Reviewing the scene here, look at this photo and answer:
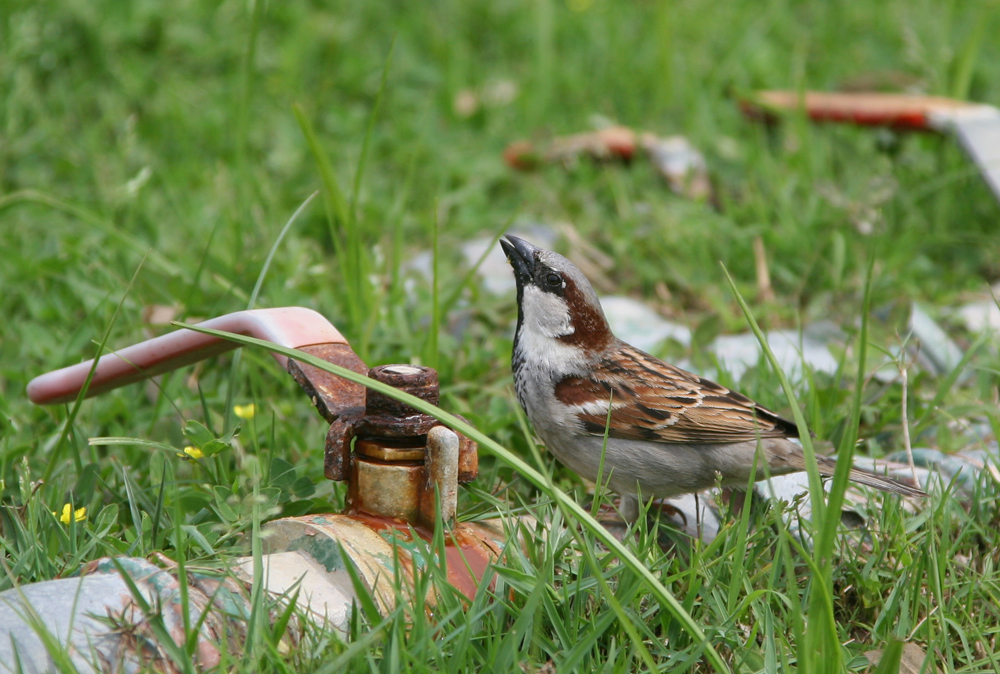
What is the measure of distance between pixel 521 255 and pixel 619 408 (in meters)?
0.61

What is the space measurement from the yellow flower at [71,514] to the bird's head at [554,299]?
1.49 m

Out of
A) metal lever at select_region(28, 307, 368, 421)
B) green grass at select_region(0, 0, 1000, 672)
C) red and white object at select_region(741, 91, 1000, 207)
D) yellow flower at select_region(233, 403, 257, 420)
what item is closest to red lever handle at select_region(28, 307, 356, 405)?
metal lever at select_region(28, 307, 368, 421)

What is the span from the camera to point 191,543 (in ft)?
8.63

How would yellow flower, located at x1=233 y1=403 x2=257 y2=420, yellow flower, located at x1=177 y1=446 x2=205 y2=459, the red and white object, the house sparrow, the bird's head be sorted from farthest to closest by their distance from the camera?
the red and white object, yellow flower, located at x1=233 y1=403 x2=257 y2=420, the bird's head, the house sparrow, yellow flower, located at x1=177 y1=446 x2=205 y2=459

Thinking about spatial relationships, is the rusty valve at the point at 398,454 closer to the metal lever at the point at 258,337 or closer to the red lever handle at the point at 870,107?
the metal lever at the point at 258,337

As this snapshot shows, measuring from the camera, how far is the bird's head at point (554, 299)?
3377 millimetres

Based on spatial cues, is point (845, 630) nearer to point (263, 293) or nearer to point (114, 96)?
point (263, 293)

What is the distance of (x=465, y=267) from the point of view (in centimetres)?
492

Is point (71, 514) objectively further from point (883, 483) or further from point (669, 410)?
point (883, 483)

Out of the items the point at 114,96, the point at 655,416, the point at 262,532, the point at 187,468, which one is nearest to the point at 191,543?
the point at 262,532

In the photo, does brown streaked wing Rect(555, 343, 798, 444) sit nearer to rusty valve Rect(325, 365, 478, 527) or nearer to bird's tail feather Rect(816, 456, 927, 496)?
bird's tail feather Rect(816, 456, 927, 496)

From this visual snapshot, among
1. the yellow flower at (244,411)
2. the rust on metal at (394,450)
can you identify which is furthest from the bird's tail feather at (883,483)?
the yellow flower at (244,411)

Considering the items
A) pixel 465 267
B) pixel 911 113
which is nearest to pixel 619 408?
pixel 465 267

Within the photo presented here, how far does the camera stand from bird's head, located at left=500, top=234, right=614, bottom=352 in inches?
133
